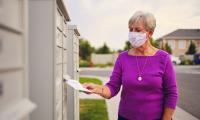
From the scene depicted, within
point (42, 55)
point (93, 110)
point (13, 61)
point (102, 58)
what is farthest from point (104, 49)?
point (13, 61)

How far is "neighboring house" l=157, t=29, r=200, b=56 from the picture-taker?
242ft

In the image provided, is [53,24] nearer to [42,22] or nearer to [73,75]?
[42,22]

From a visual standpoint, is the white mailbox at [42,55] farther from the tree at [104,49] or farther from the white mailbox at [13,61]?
the tree at [104,49]

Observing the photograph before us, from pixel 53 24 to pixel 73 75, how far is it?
3.33 metres

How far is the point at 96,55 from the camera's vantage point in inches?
2510

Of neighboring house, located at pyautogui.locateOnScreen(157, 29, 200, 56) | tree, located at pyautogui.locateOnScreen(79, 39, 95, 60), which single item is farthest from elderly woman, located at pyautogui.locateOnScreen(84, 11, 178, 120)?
neighboring house, located at pyautogui.locateOnScreen(157, 29, 200, 56)

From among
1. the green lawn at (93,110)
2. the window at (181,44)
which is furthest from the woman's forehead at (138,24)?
the window at (181,44)

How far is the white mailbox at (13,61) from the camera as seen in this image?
5.65ft

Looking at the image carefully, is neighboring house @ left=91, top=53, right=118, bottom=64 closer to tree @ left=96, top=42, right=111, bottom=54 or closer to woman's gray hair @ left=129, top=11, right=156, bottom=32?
tree @ left=96, top=42, right=111, bottom=54

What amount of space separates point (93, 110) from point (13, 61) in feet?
29.1

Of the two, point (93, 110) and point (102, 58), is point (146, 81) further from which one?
→ point (102, 58)

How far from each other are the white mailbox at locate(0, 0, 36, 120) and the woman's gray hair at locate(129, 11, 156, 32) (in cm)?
174

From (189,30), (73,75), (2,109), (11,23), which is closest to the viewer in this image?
(2,109)

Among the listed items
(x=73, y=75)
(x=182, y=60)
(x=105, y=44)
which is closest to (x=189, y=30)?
(x=182, y=60)
